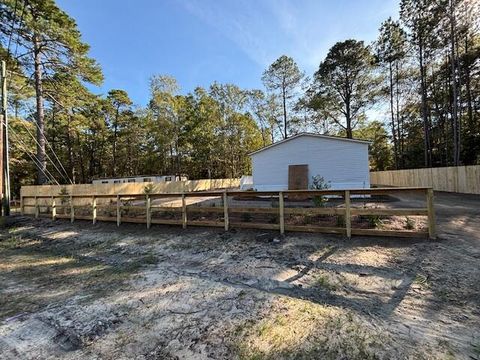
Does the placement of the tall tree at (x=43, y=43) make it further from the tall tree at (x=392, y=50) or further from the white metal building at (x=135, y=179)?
the tall tree at (x=392, y=50)

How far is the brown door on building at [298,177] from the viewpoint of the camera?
14.0 m

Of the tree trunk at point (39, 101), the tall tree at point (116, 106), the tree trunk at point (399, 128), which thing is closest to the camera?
the tree trunk at point (39, 101)

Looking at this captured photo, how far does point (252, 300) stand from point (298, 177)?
446 inches

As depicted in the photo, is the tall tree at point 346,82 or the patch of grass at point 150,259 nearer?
the patch of grass at point 150,259

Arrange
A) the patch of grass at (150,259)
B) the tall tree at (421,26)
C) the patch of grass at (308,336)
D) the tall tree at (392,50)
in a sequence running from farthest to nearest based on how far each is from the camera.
Answer: the tall tree at (392,50) < the tall tree at (421,26) < the patch of grass at (150,259) < the patch of grass at (308,336)

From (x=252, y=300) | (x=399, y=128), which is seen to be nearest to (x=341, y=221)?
(x=252, y=300)

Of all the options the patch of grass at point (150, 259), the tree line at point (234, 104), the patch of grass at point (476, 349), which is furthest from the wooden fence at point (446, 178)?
the patch of grass at point (150, 259)

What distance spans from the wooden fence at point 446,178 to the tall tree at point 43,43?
710 inches

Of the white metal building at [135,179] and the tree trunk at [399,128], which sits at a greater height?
the tree trunk at [399,128]

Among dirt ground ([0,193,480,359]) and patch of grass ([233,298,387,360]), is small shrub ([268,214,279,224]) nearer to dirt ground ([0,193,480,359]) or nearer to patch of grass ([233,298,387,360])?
dirt ground ([0,193,480,359])

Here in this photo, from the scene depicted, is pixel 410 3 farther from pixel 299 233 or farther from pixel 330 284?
pixel 330 284

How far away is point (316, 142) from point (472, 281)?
11110 millimetres

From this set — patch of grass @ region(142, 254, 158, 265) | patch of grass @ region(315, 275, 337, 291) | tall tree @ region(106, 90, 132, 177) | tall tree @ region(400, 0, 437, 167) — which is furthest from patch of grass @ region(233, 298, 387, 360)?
tall tree @ region(106, 90, 132, 177)

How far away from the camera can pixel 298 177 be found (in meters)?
14.2
